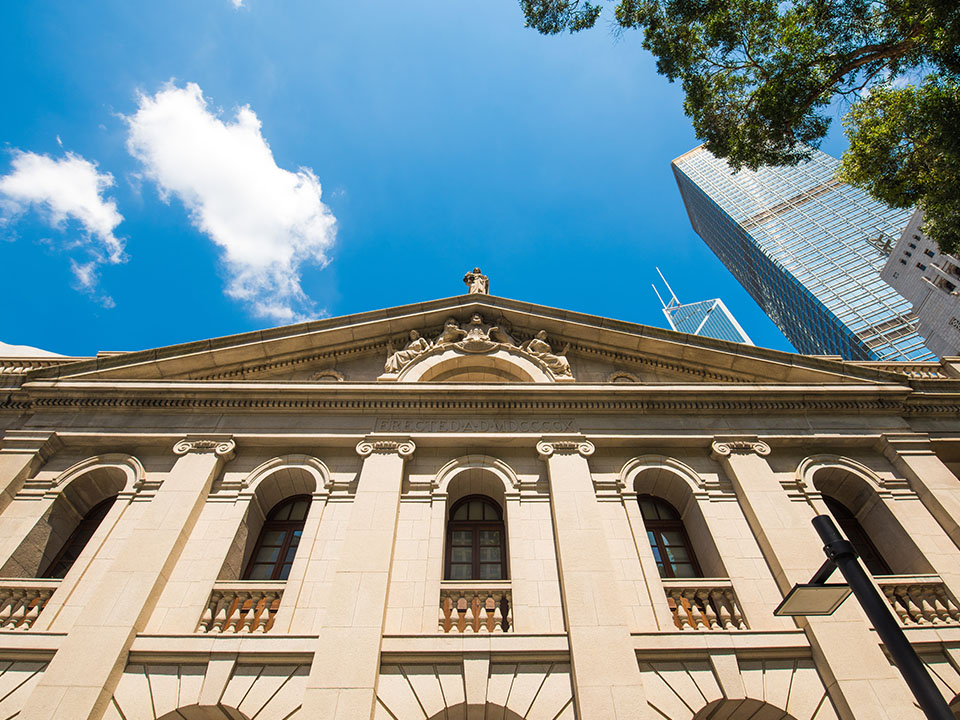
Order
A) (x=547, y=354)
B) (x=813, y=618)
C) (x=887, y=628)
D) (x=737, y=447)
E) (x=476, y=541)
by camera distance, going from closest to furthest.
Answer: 1. (x=887, y=628)
2. (x=813, y=618)
3. (x=476, y=541)
4. (x=737, y=447)
5. (x=547, y=354)

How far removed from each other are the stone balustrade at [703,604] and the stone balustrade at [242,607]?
Answer: 7.38 m

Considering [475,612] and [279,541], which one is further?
[279,541]

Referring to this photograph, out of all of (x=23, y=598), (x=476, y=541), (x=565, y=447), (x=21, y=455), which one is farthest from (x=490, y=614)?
(x=21, y=455)

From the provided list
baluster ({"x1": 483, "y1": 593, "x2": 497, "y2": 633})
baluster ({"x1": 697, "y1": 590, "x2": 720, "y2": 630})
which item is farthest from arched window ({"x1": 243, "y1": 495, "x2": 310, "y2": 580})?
baluster ({"x1": 697, "y1": 590, "x2": 720, "y2": 630})

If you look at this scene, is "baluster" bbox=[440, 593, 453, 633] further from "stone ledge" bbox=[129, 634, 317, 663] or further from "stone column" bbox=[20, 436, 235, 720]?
"stone column" bbox=[20, 436, 235, 720]

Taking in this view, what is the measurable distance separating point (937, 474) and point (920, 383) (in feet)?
10.6

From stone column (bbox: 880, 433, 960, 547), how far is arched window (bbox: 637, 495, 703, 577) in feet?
16.9

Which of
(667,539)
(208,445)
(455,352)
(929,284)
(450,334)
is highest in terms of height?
(929,284)

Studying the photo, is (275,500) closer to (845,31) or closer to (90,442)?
(90,442)

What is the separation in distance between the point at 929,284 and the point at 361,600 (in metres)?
78.0

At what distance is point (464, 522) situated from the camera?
12875mm

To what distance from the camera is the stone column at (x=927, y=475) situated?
39.0 ft

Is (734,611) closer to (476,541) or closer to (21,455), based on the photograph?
(476,541)

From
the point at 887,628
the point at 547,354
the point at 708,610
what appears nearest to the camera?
the point at 887,628
